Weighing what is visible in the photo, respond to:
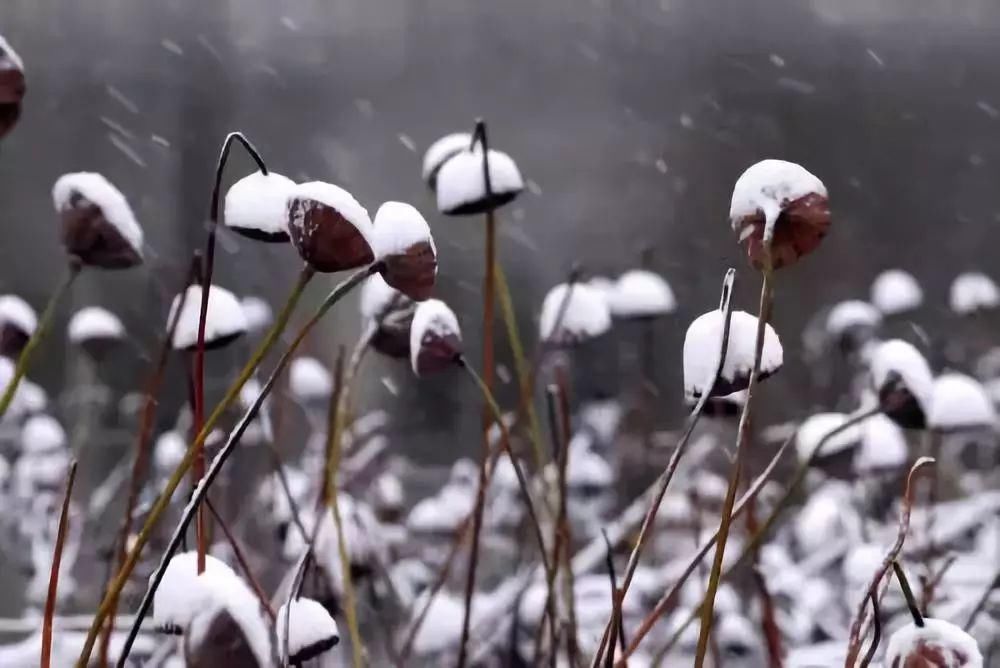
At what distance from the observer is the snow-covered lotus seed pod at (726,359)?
1.12 ft

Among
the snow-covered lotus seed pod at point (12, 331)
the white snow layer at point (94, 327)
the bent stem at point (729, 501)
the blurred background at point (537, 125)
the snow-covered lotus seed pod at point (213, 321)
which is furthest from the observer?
the blurred background at point (537, 125)

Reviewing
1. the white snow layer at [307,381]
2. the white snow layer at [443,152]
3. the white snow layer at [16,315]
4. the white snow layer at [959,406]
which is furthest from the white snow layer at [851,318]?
the white snow layer at [16,315]

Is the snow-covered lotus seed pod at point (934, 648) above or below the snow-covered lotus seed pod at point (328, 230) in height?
below

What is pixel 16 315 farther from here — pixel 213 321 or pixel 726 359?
pixel 726 359

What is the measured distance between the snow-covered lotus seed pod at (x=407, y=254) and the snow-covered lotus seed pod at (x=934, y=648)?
0.55 feet

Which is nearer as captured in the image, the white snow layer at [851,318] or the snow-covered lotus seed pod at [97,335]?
the snow-covered lotus seed pod at [97,335]

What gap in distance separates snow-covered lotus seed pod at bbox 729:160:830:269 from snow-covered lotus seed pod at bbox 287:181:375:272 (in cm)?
11

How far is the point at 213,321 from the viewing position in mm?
434

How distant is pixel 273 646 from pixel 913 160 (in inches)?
147

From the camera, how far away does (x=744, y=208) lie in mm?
336

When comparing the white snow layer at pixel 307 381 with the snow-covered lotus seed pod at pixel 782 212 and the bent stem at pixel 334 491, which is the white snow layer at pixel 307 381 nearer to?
the bent stem at pixel 334 491

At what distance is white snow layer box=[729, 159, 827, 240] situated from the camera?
1.08 feet

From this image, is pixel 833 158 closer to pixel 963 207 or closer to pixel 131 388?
pixel 963 207

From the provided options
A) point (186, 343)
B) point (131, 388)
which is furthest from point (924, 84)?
point (186, 343)
